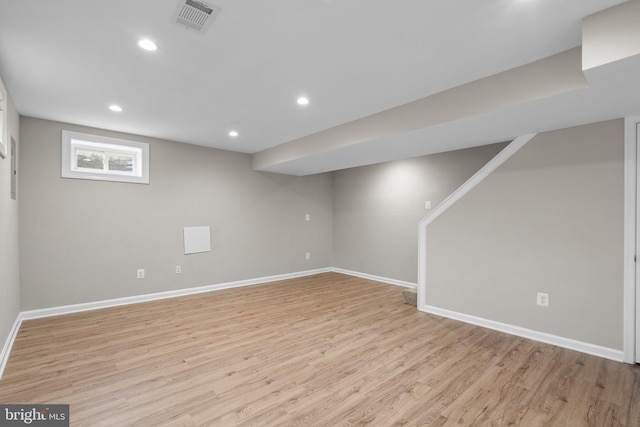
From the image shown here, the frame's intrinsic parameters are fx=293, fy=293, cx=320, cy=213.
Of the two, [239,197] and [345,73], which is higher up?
[345,73]

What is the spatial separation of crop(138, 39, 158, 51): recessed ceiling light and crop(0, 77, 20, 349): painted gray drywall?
64.0 inches

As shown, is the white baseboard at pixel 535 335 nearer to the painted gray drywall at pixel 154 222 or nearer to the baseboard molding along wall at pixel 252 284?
the baseboard molding along wall at pixel 252 284

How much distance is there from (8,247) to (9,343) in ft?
3.01

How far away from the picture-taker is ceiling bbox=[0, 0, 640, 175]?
68.2 inches

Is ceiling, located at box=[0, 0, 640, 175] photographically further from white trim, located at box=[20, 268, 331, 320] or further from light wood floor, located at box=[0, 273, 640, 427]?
white trim, located at box=[20, 268, 331, 320]

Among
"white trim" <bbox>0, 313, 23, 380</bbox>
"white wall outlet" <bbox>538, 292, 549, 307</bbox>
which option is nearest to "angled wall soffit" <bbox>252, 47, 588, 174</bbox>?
"white wall outlet" <bbox>538, 292, 549, 307</bbox>

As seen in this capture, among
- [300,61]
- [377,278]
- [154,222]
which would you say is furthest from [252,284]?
[300,61]

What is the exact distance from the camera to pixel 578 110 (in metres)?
2.46

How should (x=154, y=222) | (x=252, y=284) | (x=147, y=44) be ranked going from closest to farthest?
(x=147, y=44) < (x=154, y=222) < (x=252, y=284)

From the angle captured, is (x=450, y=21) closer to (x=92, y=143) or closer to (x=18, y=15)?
(x=18, y=15)

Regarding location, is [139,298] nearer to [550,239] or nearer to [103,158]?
[103,158]

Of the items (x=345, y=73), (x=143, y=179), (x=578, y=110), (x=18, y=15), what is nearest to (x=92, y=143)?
(x=143, y=179)

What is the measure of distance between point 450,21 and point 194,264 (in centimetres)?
466

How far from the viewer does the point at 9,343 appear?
9.19ft
